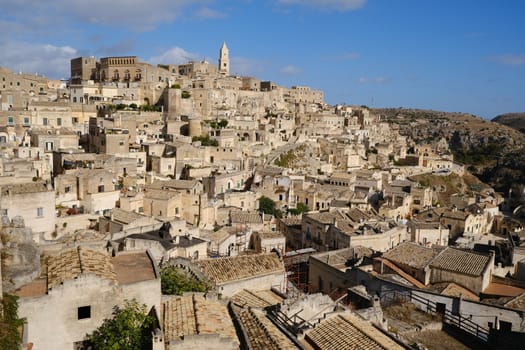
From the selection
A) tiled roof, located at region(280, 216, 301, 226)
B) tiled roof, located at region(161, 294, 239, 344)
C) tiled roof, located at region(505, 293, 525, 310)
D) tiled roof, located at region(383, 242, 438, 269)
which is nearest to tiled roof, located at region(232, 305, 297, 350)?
tiled roof, located at region(161, 294, 239, 344)

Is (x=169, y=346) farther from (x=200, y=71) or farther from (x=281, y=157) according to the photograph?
(x=200, y=71)

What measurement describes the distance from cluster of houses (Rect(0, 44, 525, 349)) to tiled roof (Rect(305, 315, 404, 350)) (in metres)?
0.05

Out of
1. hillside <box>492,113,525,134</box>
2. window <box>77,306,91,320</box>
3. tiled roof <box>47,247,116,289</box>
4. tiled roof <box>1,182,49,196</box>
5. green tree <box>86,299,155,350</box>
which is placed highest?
hillside <box>492,113,525,134</box>

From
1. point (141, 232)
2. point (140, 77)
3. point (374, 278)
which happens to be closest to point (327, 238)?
point (374, 278)

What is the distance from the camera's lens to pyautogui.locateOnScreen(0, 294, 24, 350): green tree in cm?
803

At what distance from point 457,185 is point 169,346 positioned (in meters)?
67.3

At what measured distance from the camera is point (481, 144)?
112 meters

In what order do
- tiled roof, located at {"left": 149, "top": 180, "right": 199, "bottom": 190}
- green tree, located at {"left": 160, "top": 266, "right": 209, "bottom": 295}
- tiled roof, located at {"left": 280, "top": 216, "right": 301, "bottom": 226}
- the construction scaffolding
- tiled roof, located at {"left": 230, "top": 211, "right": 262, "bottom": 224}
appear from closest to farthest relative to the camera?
green tree, located at {"left": 160, "top": 266, "right": 209, "bottom": 295}
the construction scaffolding
tiled roof, located at {"left": 230, "top": 211, "right": 262, "bottom": 224}
tiled roof, located at {"left": 149, "top": 180, "right": 199, "bottom": 190}
tiled roof, located at {"left": 280, "top": 216, "right": 301, "bottom": 226}

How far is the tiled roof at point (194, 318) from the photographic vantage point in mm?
10055

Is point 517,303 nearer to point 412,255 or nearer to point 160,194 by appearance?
point 412,255

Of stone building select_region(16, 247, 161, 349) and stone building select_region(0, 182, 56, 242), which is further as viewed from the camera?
stone building select_region(0, 182, 56, 242)

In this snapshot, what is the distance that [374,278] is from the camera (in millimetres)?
18609

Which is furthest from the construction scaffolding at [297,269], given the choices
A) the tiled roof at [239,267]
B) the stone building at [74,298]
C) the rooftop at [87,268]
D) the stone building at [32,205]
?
the stone building at [74,298]

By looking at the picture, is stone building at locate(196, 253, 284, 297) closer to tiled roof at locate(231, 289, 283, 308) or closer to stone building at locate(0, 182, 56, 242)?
tiled roof at locate(231, 289, 283, 308)
